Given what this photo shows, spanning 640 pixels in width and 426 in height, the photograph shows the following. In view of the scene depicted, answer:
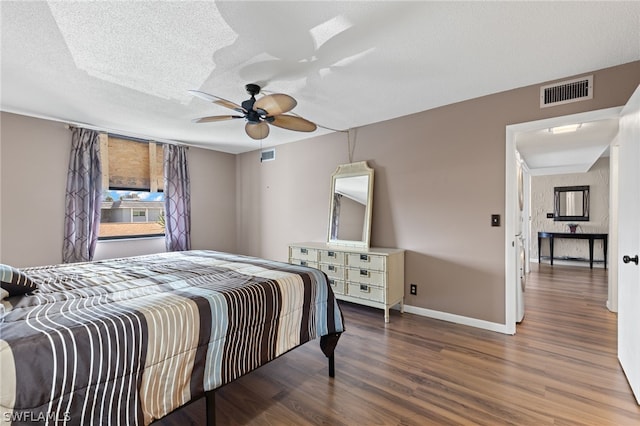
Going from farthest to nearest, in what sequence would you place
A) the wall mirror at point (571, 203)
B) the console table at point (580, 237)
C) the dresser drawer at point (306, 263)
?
1. the wall mirror at point (571, 203)
2. the console table at point (580, 237)
3. the dresser drawer at point (306, 263)

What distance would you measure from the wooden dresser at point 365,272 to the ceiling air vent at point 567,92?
6.91 ft

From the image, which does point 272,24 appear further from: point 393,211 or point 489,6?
point 393,211

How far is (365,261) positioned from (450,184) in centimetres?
132

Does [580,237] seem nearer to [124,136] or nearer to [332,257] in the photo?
[332,257]

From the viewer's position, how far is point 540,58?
2.33 metres

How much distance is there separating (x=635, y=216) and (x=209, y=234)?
5490 mm

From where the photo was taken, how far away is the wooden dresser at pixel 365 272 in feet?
11.0

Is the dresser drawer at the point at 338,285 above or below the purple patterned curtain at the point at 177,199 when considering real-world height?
below

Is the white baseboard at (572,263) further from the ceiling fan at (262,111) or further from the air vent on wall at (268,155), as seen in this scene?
the ceiling fan at (262,111)

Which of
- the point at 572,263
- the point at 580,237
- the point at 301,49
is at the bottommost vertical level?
the point at 572,263

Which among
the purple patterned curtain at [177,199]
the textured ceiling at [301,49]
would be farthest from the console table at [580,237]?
the purple patterned curtain at [177,199]

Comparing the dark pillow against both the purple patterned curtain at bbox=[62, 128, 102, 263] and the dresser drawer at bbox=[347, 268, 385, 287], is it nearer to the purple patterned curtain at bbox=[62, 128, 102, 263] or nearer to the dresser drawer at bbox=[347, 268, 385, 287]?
the purple patterned curtain at bbox=[62, 128, 102, 263]

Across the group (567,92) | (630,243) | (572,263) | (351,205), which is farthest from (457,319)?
(572,263)

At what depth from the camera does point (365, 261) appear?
11.4 feet
